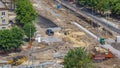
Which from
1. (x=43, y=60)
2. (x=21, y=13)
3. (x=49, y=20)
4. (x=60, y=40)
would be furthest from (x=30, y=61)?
(x=49, y=20)

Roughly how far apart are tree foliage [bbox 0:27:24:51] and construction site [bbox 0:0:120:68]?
6.01 feet

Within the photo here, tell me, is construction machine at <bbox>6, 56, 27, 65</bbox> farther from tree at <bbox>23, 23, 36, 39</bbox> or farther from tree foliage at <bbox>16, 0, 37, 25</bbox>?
tree foliage at <bbox>16, 0, 37, 25</bbox>

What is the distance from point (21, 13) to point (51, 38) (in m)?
10.0

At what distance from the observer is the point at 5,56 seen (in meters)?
67.8

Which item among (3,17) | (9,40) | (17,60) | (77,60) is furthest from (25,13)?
(77,60)

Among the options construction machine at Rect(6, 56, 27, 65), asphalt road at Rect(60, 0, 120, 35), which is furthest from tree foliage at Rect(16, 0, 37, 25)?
asphalt road at Rect(60, 0, 120, 35)

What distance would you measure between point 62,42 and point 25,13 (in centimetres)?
1224

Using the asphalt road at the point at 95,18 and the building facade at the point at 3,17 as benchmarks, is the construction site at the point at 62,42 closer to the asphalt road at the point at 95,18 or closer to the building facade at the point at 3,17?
the asphalt road at the point at 95,18

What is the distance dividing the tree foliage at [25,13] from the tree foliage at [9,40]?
14028 mm

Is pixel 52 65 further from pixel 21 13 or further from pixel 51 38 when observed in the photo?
pixel 21 13

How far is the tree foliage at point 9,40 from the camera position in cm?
6656

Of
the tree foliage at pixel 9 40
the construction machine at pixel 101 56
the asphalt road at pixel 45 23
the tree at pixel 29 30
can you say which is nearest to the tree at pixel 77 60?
the construction machine at pixel 101 56

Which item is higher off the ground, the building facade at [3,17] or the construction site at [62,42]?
the building facade at [3,17]

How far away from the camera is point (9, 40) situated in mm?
66438
